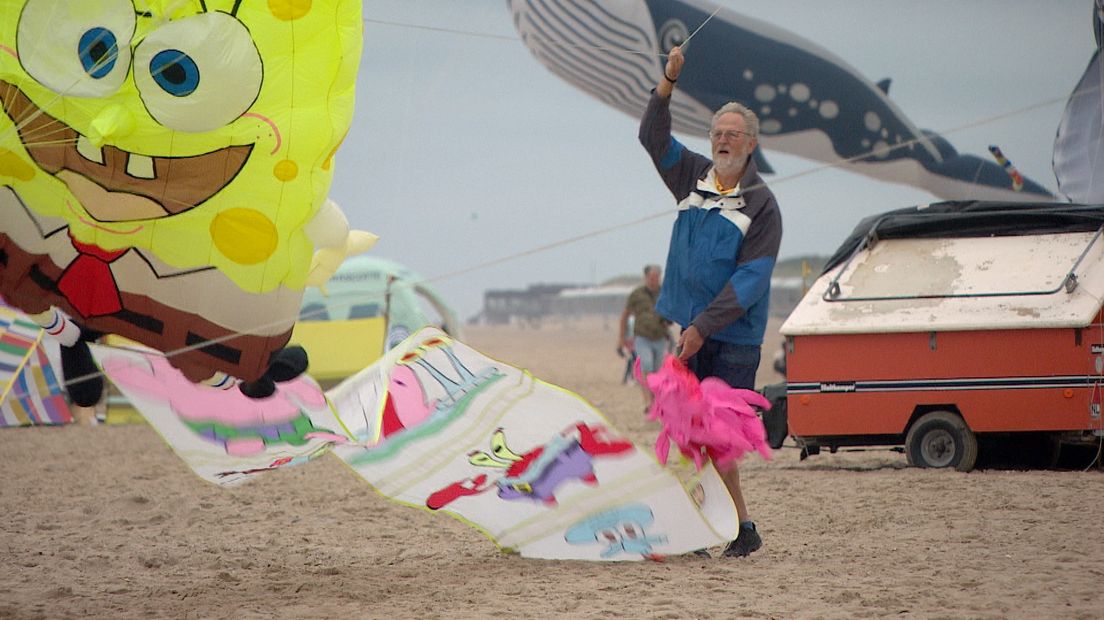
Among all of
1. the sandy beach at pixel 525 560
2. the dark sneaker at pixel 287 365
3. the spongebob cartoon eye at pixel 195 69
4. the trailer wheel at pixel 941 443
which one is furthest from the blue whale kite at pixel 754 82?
the spongebob cartoon eye at pixel 195 69

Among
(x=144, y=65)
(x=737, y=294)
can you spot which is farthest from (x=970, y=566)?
(x=144, y=65)

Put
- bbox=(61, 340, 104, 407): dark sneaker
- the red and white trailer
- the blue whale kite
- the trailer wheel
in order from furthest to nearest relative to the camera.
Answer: the blue whale kite, the trailer wheel, the red and white trailer, bbox=(61, 340, 104, 407): dark sneaker

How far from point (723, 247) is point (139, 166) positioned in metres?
2.05

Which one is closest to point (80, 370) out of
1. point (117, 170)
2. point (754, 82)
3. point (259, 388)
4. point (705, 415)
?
point (259, 388)

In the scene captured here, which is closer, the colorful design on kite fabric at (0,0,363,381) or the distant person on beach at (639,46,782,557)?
the colorful design on kite fabric at (0,0,363,381)

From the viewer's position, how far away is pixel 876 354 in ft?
22.5

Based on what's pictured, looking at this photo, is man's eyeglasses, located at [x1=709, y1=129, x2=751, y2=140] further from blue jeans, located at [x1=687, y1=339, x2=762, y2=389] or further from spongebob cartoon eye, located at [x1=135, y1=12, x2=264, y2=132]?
spongebob cartoon eye, located at [x1=135, y1=12, x2=264, y2=132]

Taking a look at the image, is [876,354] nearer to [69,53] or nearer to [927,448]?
[927,448]

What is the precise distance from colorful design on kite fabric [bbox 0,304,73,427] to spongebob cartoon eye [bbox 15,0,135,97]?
5.81 metres

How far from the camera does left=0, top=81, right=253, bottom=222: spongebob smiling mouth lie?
152 inches

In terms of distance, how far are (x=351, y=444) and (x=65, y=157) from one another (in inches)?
52.2

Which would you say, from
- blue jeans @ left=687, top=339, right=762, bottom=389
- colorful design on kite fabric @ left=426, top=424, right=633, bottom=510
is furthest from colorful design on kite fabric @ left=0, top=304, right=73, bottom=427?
blue jeans @ left=687, top=339, right=762, bottom=389

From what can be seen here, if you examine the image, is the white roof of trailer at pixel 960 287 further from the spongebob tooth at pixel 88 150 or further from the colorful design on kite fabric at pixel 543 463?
the spongebob tooth at pixel 88 150

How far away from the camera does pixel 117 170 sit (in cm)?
398
